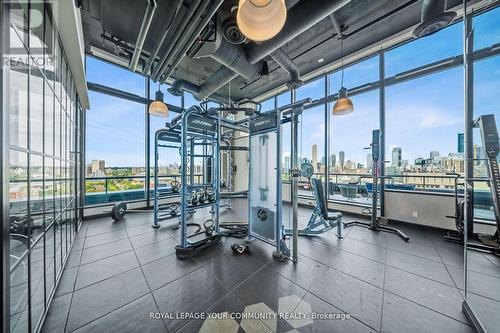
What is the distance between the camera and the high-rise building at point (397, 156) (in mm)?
4316

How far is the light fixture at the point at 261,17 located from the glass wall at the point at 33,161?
→ 1434 millimetres

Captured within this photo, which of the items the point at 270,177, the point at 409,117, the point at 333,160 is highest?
the point at 409,117

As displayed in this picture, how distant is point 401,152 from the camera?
4.30m

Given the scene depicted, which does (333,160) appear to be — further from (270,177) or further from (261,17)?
(261,17)

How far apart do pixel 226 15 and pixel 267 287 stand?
437 cm

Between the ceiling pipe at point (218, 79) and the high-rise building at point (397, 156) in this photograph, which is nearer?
the high-rise building at point (397, 156)

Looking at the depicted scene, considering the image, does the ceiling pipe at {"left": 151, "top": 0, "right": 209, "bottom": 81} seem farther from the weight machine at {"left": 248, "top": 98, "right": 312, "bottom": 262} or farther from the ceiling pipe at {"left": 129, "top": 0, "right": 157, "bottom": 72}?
the weight machine at {"left": 248, "top": 98, "right": 312, "bottom": 262}

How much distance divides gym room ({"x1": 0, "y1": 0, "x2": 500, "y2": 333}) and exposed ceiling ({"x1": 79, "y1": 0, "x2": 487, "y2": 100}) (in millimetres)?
38

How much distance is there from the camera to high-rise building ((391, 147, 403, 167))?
432 cm

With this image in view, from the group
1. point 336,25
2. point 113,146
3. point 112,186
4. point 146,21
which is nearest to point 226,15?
point 146,21

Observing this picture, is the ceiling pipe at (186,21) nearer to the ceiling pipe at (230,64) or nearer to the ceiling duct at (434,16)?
the ceiling pipe at (230,64)

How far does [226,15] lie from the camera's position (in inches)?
121

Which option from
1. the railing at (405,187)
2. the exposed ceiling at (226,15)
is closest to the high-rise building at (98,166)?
the exposed ceiling at (226,15)

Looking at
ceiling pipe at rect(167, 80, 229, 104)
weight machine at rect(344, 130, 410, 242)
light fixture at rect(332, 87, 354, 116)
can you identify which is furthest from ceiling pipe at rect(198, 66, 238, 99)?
weight machine at rect(344, 130, 410, 242)
